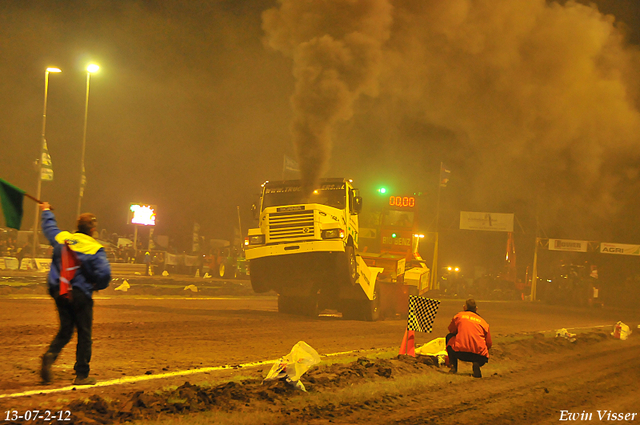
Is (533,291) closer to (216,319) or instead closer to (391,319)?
(391,319)

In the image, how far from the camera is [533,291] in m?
48.1

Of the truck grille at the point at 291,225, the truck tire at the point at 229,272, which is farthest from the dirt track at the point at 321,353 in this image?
the truck tire at the point at 229,272

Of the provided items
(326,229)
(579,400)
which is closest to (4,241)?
(326,229)

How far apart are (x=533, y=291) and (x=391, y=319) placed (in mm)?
32614

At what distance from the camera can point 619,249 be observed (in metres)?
47.3

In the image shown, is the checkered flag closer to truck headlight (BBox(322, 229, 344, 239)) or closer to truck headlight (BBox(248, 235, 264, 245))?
truck headlight (BBox(322, 229, 344, 239))

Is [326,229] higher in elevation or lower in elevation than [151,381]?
higher

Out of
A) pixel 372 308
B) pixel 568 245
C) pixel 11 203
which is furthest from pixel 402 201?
pixel 568 245

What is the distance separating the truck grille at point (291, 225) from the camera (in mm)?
14805

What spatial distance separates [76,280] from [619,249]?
165 feet

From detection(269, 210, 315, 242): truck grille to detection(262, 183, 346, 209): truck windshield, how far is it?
1.73 ft

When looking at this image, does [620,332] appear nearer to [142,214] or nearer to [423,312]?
[423,312]

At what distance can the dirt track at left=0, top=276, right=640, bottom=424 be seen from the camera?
6090 mm

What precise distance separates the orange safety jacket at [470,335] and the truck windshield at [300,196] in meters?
7.18
